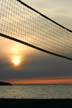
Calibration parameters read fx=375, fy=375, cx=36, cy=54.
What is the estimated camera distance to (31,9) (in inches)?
1073

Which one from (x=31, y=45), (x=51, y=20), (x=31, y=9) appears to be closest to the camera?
(x=31, y=45)

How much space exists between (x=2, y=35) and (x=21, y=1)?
5672 millimetres

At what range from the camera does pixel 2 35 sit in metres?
20.9
